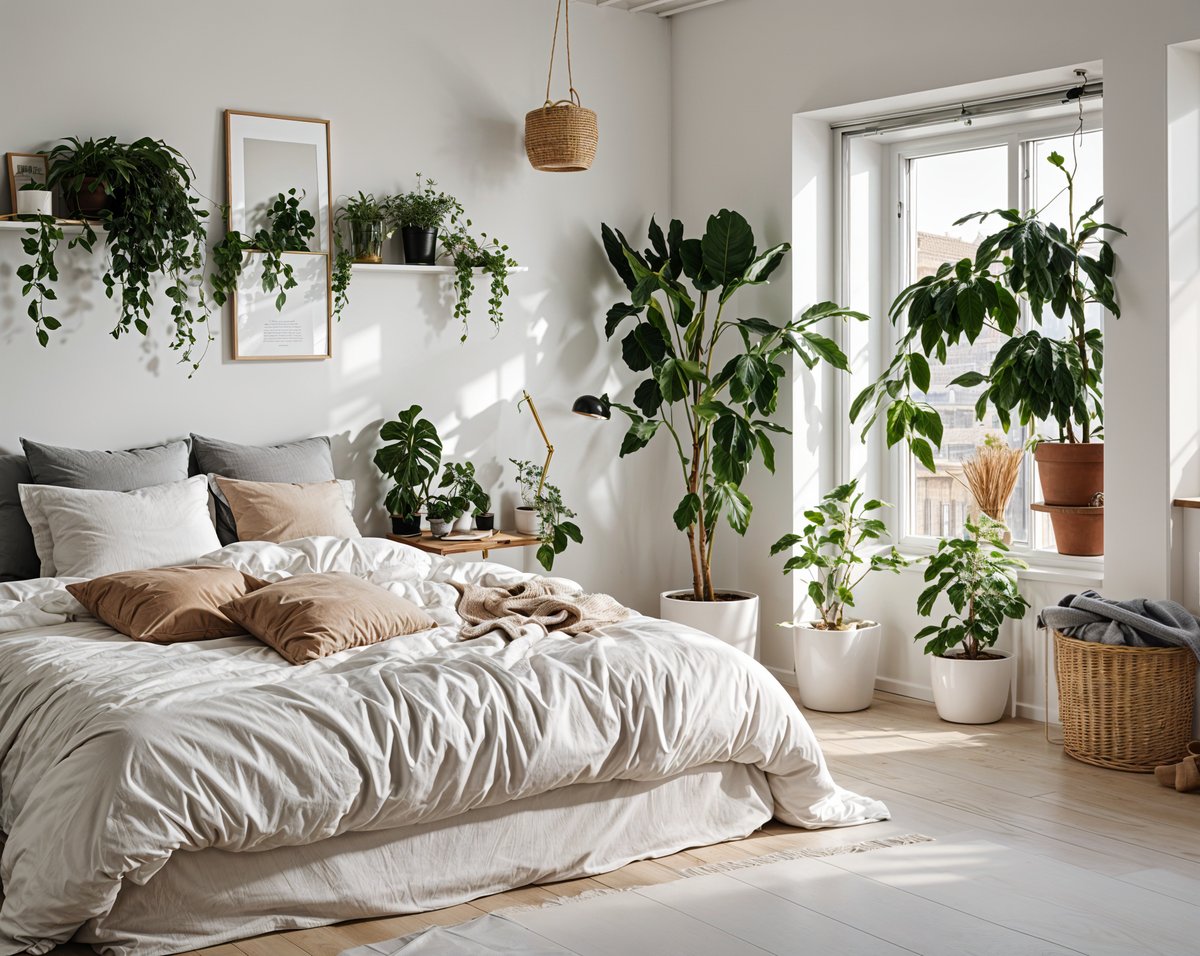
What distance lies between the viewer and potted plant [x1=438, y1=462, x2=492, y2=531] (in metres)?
4.85

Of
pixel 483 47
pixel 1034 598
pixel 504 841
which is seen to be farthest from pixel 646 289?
pixel 504 841

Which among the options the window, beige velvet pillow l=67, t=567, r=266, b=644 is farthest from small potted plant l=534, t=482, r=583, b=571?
beige velvet pillow l=67, t=567, r=266, b=644

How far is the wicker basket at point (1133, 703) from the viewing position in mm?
4004

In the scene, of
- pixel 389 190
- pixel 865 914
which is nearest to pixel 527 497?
pixel 389 190

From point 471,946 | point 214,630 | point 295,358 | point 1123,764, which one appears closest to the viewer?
point 471,946

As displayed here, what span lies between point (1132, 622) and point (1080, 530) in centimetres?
68

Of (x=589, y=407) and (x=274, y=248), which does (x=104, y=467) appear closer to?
(x=274, y=248)

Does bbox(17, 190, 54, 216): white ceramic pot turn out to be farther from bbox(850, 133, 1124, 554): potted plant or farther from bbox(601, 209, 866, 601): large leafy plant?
bbox(850, 133, 1124, 554): potted plant

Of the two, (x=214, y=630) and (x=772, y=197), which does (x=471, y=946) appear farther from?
(x=772, y=197)

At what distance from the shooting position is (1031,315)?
16.0 feet

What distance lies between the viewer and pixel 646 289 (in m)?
5.00

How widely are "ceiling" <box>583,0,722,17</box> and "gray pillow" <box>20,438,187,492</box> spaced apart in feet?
8.46

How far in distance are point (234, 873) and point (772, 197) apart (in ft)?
11.4

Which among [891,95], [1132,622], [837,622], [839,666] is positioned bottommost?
[839,666]
